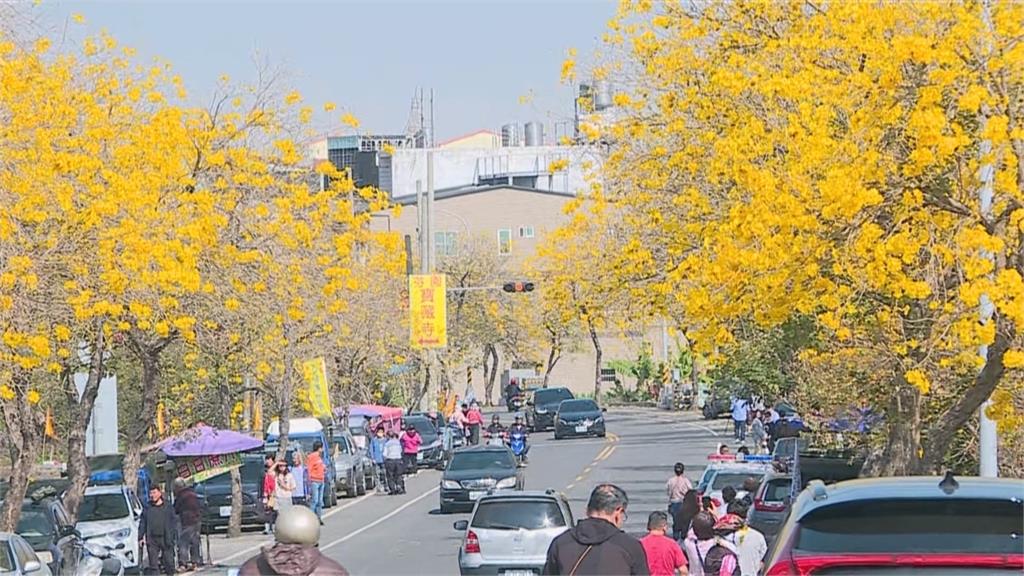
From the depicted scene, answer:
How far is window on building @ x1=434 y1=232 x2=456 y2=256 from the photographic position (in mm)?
95637

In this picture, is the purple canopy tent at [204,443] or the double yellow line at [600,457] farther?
the double yellow line at [600,457]

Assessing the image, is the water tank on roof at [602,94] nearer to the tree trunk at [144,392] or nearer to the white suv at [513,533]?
the white suv at [513,533]

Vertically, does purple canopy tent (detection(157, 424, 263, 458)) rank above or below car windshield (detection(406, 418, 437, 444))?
above

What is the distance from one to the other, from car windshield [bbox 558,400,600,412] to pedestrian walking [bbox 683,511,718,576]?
147 ft

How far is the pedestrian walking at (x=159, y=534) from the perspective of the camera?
25.5 m

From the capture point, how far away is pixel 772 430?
144 ft

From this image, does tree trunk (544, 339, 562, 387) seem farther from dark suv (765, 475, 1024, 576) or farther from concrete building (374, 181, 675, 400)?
dark suv (765, 475, 1024, 576)

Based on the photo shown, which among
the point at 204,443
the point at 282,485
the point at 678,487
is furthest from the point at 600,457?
the point at 678,487

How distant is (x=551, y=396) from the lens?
2685 inches

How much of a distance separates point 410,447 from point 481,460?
26.4ft

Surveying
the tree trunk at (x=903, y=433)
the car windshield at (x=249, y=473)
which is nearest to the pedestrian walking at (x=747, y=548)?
the tree trunk at (x=903, y=433)

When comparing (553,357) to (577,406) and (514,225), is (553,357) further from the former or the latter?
(577,406)

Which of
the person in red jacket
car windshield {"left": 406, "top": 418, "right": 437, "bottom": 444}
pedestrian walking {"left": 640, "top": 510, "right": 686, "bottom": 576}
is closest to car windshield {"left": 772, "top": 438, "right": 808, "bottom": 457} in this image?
pedestrian walking {"left": 640, "top": 510, "right": 686, "bottom": 576}

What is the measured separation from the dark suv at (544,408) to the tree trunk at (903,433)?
44.6m
